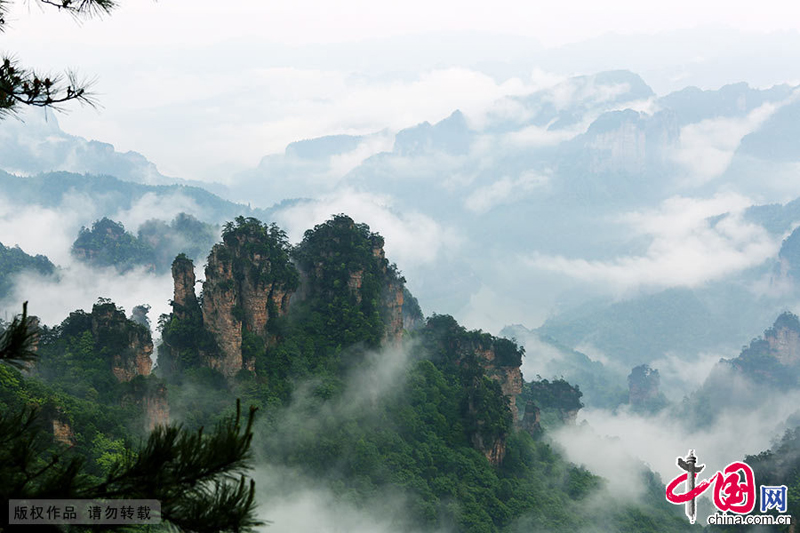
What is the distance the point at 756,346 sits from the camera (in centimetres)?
8000

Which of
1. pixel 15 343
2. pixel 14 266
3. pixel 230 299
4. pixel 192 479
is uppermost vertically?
pixel 14 266

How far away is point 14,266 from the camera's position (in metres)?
61.9

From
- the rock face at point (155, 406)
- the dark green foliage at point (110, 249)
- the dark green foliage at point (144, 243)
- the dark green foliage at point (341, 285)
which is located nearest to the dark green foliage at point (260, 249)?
the dark green foliage at point (341, 285)

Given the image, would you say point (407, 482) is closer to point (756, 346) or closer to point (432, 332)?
point (432, 332)

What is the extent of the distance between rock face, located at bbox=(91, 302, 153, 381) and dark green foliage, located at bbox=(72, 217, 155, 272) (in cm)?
4962

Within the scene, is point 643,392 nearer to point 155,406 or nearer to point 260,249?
point 260,249

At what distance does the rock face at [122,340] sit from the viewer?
1056 inches

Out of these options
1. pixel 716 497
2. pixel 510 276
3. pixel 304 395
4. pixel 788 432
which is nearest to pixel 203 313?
pixel 304 395

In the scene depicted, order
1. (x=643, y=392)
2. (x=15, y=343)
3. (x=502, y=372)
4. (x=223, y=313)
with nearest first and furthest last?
(x=15, y=343) → (x=223, y=313) → (x=502, y=372) → (x=643, y=392)

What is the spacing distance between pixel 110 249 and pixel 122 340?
171 feet

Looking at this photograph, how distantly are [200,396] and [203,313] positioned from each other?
13.8 feet

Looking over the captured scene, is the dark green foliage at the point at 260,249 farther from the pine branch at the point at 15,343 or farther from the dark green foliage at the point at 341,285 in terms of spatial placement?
the pine branch at the point at 15,343

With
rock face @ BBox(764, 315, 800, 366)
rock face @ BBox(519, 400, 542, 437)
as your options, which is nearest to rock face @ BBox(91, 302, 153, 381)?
rock face @ BBox(519, 400, 542, 437)

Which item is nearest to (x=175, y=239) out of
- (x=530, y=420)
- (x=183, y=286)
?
(x=183, y=286)
